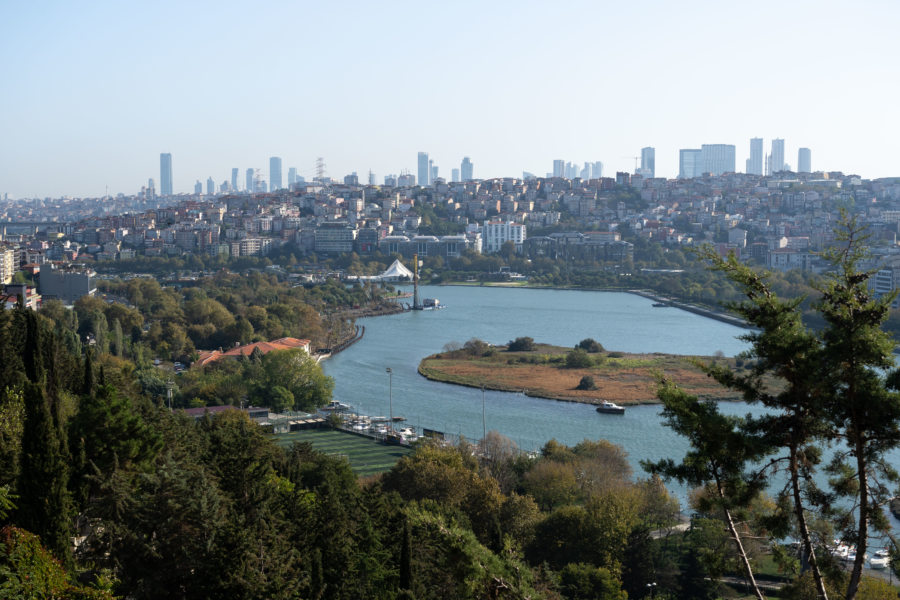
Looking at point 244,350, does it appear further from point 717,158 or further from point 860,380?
point 717,158

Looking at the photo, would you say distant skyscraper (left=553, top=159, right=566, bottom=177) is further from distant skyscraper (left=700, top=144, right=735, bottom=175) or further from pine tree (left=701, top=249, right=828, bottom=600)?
pine tree (left=701, top=249, right=828, bottom=600)

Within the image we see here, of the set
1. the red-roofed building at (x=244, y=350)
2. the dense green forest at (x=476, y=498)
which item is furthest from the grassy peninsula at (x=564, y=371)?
the dense green forest at (x=476, y=498)

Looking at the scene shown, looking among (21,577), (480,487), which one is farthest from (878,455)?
(480,487)

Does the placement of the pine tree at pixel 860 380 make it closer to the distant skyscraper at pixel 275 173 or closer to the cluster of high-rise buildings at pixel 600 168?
the cluster of high-rise buildings at pixel 600 168

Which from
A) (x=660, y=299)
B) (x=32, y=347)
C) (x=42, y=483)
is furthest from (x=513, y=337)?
(x=42, y=483)

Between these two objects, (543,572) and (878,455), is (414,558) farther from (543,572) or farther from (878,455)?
(878,455)

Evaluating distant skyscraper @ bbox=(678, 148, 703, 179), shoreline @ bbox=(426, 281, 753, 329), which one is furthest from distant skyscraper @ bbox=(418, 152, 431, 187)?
shoreline @ bbox=(426, 281, 753, 329)
